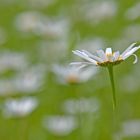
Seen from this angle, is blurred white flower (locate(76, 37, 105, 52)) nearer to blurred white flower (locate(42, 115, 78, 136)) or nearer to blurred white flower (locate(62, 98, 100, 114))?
blurred white flower (locate(62, 98, 100, 114))

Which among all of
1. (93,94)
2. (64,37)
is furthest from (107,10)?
(93,94)

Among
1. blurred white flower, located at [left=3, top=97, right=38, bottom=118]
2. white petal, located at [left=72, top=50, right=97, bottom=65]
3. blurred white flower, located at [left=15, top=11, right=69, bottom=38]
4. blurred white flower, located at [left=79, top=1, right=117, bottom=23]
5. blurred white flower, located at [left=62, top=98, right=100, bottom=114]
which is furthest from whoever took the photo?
blurred white flower, located at [left=79, top=1, right=117, bottom=23]

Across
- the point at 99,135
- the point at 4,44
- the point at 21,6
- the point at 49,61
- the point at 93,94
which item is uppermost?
the point at 21,6

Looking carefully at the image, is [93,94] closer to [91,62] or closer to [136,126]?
[136,126]

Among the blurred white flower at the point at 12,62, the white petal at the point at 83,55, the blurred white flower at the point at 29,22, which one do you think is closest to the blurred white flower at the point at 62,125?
the white petal at the point at 83,55

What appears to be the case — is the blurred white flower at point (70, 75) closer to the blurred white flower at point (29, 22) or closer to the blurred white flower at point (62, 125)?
the blurred white flower at point (62, 125)

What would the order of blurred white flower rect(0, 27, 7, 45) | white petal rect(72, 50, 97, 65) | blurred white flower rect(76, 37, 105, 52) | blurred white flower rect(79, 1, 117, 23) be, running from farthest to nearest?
blurred white flower rect(0, 27, 7, 45), blurred white flower rect(79, 1, 117, 23), blurred white flower rect(76, 37, 105, 52), white petal rect(72, 50, 97, 65)

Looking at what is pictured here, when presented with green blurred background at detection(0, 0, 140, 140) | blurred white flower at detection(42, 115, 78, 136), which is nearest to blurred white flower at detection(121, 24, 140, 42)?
green blurred background at detection(0, 0, 140, 140)
